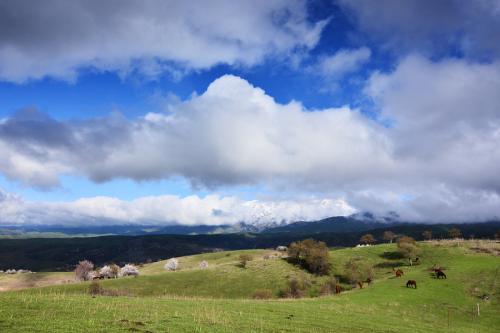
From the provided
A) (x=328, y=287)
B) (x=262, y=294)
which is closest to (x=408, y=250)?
(x=328, y=287)

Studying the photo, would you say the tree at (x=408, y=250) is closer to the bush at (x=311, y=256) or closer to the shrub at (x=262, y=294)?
the bush at (x=311, y=256)

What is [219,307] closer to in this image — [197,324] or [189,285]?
[197,324]

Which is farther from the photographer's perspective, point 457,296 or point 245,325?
point 457,296

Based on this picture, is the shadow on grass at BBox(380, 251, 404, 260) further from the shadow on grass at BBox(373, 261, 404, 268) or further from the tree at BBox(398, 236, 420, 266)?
the shadow on grass at BBox(373, 261, 404, 268)

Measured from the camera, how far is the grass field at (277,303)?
2945 centimetres

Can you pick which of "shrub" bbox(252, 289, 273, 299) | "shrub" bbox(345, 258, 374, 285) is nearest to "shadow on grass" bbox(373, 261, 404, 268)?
"shrub" bbox(345, 258, 374, 285)

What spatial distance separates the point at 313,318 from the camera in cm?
3991

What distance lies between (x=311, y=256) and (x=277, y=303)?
69813 millimetres

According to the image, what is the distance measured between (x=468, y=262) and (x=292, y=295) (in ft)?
144

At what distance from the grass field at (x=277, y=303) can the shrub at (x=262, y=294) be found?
309cm

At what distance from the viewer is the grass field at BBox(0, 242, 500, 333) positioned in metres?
29.5

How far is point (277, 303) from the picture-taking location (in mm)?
52000

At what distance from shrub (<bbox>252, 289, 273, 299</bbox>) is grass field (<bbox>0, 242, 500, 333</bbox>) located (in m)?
3.09

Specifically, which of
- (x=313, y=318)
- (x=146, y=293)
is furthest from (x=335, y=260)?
(x=313, y=318)
